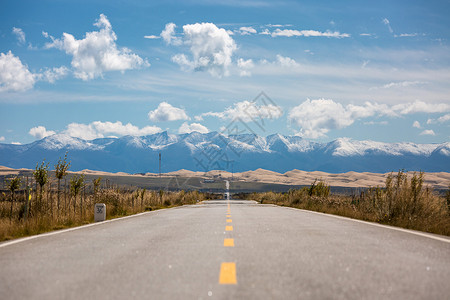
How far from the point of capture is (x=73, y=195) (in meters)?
21.7

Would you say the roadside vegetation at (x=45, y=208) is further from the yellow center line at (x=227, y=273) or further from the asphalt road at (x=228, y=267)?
the yellow center line at (x=227, y=273)

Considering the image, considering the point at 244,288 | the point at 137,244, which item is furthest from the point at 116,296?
the point at 137,244

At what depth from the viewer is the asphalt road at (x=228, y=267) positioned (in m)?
5.31

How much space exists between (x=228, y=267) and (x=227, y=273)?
0.45m

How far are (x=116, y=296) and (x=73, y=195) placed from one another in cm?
1744

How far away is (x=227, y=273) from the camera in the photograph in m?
6.31

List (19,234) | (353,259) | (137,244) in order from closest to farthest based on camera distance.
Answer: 1. (353,259)
2. (137,244)
3. (19,234)

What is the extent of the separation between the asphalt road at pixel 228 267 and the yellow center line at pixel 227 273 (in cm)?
1

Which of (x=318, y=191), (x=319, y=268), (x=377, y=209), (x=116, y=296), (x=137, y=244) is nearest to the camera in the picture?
(x=116, y=296)

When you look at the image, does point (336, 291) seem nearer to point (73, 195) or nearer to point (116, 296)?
point (116, 296)

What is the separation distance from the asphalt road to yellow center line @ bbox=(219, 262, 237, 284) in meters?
0.01

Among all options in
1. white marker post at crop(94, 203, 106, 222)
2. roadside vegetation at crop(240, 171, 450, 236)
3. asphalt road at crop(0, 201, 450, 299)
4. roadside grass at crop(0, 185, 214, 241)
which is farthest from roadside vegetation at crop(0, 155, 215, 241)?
roadside vegetation at crop(240, 171, 450, 236)

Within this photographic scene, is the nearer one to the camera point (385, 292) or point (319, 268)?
point (385, 292)

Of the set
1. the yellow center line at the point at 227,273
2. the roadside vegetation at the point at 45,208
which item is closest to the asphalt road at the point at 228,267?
the yellow center line at the point at 227,273
